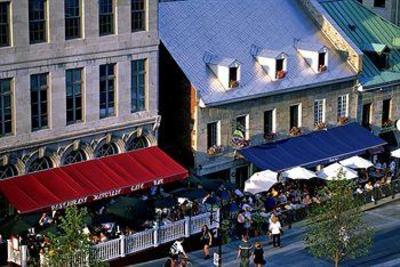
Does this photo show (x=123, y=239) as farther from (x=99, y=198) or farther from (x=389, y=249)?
(x=389, y=249)

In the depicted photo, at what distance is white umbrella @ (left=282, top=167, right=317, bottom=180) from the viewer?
55.6m

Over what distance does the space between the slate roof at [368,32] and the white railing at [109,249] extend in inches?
906

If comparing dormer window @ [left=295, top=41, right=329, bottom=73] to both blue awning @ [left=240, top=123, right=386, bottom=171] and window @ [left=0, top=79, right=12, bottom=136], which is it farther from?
window @ [left=0, top=79, right=12, bottom=136]

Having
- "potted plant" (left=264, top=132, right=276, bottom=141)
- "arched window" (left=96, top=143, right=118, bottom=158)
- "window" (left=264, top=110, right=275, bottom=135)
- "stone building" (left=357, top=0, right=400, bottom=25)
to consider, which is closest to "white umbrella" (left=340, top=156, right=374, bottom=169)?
"potted plant" (left=264, top=132, right=276, bottom=141)

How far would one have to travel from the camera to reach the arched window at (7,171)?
4638cm

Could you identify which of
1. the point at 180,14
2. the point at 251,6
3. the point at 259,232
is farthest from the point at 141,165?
the point at 251,6

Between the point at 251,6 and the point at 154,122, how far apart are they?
12.1 meters

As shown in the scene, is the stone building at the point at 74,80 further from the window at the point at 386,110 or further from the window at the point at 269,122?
the window at the point at 386,110

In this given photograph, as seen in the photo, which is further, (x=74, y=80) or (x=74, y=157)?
(x=74, y=157)

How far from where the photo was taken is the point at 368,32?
67562 mm

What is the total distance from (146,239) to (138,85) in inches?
318

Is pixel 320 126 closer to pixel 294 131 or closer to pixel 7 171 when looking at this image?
pixel 294 131

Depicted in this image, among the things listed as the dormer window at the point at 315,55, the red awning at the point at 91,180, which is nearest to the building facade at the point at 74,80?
the red awning at the point at 91,180

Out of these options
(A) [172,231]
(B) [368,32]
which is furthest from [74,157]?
(B) [368,32]
